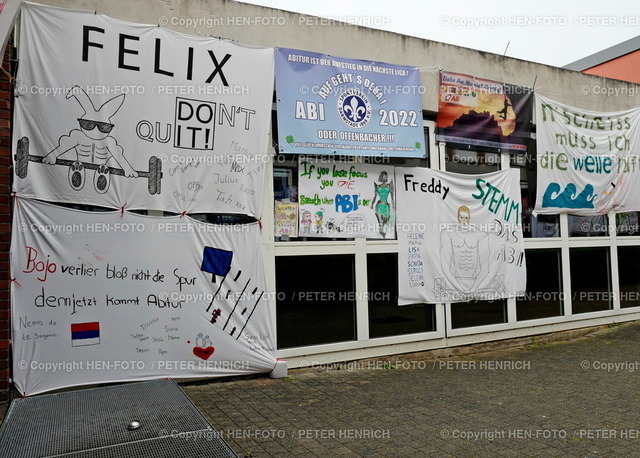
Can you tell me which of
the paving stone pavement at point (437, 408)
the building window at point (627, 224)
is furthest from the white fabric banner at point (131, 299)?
the building window at point (627, 224)

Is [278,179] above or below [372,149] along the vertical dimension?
below

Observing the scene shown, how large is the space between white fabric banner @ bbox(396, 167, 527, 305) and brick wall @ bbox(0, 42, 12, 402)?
186 inches

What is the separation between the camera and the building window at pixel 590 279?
905cm

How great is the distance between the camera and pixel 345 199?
689 centimetres

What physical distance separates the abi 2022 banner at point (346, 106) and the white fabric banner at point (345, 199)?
261 mm

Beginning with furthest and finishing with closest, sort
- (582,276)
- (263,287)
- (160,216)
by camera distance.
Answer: (582,276)
(263,287)
(160,216)

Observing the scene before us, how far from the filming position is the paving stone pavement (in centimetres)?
428

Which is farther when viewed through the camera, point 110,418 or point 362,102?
point 362,102

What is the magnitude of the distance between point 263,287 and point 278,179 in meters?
1.39

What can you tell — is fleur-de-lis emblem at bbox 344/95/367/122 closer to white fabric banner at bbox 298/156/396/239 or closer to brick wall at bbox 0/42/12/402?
white fabric banner at bbox 298/156/396/239

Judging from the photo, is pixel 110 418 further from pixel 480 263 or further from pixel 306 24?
pixel 480 263

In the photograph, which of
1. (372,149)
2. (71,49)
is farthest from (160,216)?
(372,149)

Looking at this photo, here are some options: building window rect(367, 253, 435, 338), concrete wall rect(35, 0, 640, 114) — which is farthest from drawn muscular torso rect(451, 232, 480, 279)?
concrete wall rect(35, 0, 640, 114)

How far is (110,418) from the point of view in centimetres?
241
